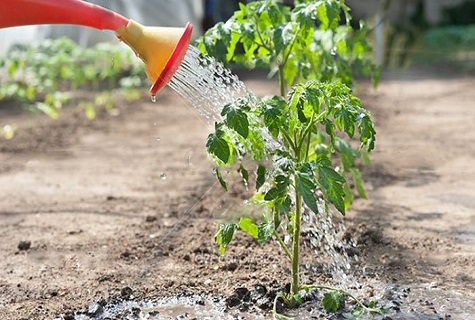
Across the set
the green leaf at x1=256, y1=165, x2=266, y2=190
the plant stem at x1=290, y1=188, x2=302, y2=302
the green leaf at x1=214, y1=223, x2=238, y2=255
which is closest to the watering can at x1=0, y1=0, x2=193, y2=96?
the green leaf at x1=256, y1=165, x2=266, y2=190

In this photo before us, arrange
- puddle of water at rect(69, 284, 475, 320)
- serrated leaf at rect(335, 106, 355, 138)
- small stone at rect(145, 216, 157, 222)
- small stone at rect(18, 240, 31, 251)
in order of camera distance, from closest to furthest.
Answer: serrated leaf at rect(335, 106, 355, 138) < puddle of water at rect(69, 284, 475, 320) < small stone at rect(18, 240, 31, 251) < small stone at rect(145, 216, 157, 222)

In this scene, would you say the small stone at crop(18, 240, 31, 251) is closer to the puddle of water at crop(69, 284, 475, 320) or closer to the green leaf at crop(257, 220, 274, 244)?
the puddle of water at crop(69, 284, 475, 320)

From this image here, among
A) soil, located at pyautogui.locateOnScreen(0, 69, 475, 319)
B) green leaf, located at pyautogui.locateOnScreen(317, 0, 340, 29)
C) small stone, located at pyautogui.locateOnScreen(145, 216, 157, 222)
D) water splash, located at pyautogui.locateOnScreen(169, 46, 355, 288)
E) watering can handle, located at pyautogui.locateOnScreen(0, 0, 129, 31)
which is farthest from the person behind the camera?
small stone, located at pyautogui.locateOnScreen(145, 216, 157, 222)

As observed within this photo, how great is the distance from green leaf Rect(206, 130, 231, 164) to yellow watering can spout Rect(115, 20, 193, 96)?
297 mm

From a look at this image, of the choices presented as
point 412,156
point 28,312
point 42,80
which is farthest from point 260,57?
point 42,80

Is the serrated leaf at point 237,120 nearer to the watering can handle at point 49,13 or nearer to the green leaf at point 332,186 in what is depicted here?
the green leaf at point 332,186

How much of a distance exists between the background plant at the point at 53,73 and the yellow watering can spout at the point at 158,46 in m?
5.94

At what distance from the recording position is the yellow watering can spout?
3318 millimetres

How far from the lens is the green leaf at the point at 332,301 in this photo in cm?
371

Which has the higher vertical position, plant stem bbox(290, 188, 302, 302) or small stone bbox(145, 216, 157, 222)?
plant stem bbox(290, 188, 302, 302)

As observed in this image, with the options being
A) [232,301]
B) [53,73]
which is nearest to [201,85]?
[232,301]

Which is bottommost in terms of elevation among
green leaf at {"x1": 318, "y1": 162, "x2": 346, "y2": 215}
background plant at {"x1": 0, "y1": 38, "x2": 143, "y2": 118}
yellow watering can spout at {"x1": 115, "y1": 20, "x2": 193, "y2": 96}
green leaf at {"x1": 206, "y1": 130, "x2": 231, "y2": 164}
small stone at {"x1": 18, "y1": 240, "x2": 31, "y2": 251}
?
background plant at {"x1": 0, "y1": 38, "x2": 143, "y2": 118}

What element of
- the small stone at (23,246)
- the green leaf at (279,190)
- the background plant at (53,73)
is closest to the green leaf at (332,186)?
the green leaf at (279,190)

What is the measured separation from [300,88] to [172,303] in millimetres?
1269
